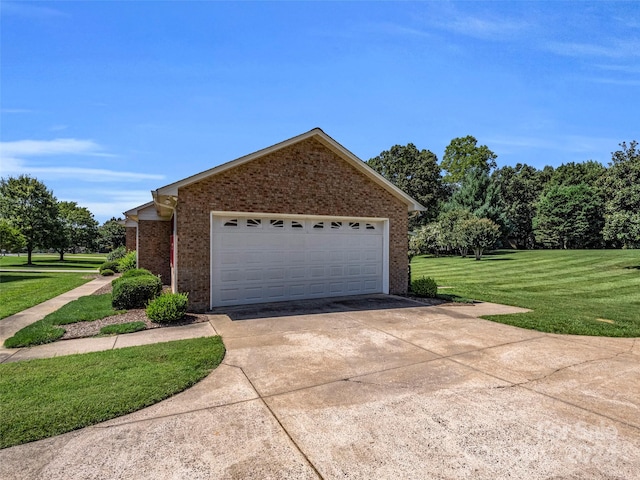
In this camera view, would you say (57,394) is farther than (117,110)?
No

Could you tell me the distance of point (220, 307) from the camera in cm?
989

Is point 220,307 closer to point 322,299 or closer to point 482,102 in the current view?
point 322,299

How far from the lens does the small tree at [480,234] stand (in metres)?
33.7

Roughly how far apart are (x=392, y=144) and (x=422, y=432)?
53.9 meters

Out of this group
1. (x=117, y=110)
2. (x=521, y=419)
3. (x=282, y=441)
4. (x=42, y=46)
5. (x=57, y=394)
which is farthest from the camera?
(x=117, y=110)

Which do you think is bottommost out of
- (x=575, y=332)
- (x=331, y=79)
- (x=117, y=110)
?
(x=575, y=332)

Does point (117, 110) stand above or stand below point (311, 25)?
below

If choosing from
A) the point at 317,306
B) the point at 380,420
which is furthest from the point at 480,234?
the point at 380,420

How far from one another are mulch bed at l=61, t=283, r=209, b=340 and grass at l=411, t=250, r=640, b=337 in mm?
7699

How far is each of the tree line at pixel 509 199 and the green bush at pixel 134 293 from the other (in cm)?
2914

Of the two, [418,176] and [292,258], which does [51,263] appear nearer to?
[292,258]

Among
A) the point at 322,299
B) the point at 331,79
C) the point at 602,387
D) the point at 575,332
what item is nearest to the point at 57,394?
the point at 602,387

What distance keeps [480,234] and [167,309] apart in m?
32.1

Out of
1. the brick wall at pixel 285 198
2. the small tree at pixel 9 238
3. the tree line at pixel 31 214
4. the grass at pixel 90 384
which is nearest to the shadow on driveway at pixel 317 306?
the brick wall at pixel 285 198
